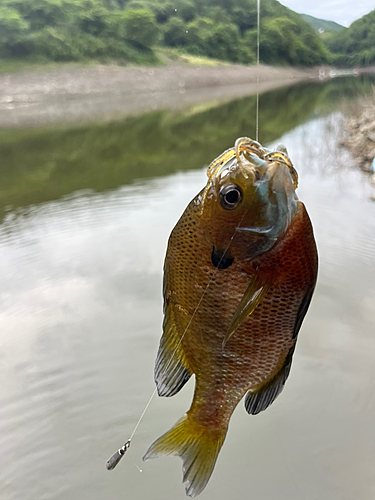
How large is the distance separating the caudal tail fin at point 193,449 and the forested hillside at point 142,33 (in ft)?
123

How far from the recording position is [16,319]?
5.18m

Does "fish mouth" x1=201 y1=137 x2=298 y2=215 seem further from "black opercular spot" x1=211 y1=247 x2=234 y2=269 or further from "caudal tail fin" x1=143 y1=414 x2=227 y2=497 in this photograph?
"caudal tail fin" x1=143 y1=414 x2=227 y2=497

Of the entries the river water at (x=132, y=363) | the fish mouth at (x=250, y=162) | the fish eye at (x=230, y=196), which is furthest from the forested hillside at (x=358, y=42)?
the fish eye at (x=230, y=196)

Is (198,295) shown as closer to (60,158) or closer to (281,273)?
(281,273)

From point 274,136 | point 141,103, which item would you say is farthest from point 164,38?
point 274,136

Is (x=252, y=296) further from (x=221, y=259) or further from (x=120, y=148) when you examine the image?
(x=120, y=148)

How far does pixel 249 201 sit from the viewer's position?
1230mm

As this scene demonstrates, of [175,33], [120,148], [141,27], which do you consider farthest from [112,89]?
[120,148]

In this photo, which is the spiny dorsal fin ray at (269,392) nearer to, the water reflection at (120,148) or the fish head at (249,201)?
the fish head at (249,201)

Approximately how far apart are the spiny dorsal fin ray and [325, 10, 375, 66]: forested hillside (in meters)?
33.8

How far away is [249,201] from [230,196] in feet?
0.20

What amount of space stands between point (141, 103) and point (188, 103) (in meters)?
3.87

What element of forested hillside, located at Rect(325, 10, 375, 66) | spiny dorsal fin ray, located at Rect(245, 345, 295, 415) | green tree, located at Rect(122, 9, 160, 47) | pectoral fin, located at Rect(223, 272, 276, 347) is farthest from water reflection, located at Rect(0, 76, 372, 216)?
green tree, located at Rect(122, 9, 160, 47)

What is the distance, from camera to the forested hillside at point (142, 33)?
38.0 m
